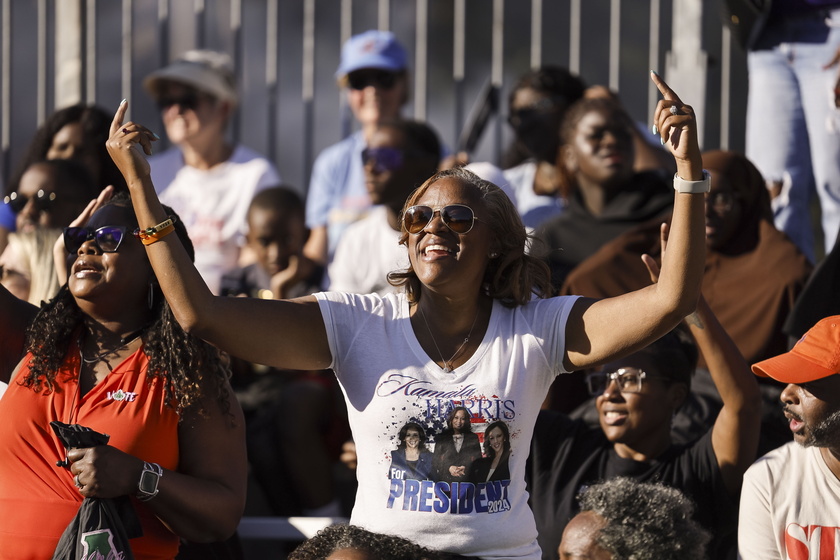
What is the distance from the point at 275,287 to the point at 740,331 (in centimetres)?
217

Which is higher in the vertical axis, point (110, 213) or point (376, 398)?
point (110, 213)

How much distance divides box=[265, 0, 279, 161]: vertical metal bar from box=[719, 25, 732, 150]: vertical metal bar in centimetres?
245

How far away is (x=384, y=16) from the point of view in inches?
267

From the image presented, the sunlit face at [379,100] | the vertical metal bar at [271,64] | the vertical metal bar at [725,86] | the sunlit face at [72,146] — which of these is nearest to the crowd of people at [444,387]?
the sunlit face at [72,146]

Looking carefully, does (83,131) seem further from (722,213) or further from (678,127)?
(678,127)

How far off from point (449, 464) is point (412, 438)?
112mm

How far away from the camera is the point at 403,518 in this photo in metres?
2.96

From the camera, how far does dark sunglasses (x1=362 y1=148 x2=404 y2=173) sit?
5660 millimetres

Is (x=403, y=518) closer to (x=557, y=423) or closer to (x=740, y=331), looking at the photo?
(x=557, y=423)

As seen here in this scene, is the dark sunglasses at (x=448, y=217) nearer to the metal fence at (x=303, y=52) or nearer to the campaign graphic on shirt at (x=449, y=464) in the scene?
the campaign graphic on shirt at (x=449, y=464)

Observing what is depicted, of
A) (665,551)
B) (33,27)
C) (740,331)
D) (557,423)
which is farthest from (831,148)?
(33,27)

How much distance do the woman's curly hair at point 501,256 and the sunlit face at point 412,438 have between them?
400 millimetres

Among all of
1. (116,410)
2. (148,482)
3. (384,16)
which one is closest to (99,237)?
(116,410)

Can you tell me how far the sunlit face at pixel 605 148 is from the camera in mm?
5426
